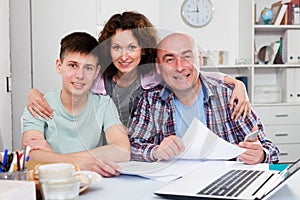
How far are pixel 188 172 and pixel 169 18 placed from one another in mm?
2807

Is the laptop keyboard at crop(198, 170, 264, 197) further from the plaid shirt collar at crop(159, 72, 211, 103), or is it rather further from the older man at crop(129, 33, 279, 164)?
the plaid shirt collar at crop(159, 72, 211, 103)

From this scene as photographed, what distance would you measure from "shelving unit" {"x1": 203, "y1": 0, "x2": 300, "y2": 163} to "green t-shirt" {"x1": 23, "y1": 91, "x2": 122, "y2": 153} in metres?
2.38

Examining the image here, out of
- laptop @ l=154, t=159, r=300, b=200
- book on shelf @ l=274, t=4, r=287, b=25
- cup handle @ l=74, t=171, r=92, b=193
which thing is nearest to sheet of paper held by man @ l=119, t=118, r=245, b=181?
laptop @ l=154, t=159, r=300, b=200

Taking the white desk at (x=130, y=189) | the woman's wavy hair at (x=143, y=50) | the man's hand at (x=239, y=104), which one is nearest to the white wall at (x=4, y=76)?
the woman's wavy hair at (x=143, y=50)

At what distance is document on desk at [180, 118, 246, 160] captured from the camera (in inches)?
53.9

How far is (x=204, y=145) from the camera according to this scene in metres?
1.41

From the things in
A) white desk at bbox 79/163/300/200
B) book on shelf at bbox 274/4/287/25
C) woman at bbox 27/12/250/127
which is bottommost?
white desk at bbox 79/163/300/200

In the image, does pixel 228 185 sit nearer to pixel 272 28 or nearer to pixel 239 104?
pixel 239 104

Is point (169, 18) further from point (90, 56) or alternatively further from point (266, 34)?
point (90, 56)

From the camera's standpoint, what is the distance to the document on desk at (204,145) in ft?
4.50

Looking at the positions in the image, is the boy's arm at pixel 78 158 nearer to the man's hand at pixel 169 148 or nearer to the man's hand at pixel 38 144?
the man's hand at pixel 38 144

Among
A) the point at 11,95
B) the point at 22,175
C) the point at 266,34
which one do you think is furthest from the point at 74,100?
the point at 266,34

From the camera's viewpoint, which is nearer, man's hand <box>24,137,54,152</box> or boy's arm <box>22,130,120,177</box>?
boy's arm <box>22,130,120,177</box>

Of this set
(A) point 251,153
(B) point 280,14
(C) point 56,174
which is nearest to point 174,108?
(A) point 251,153
